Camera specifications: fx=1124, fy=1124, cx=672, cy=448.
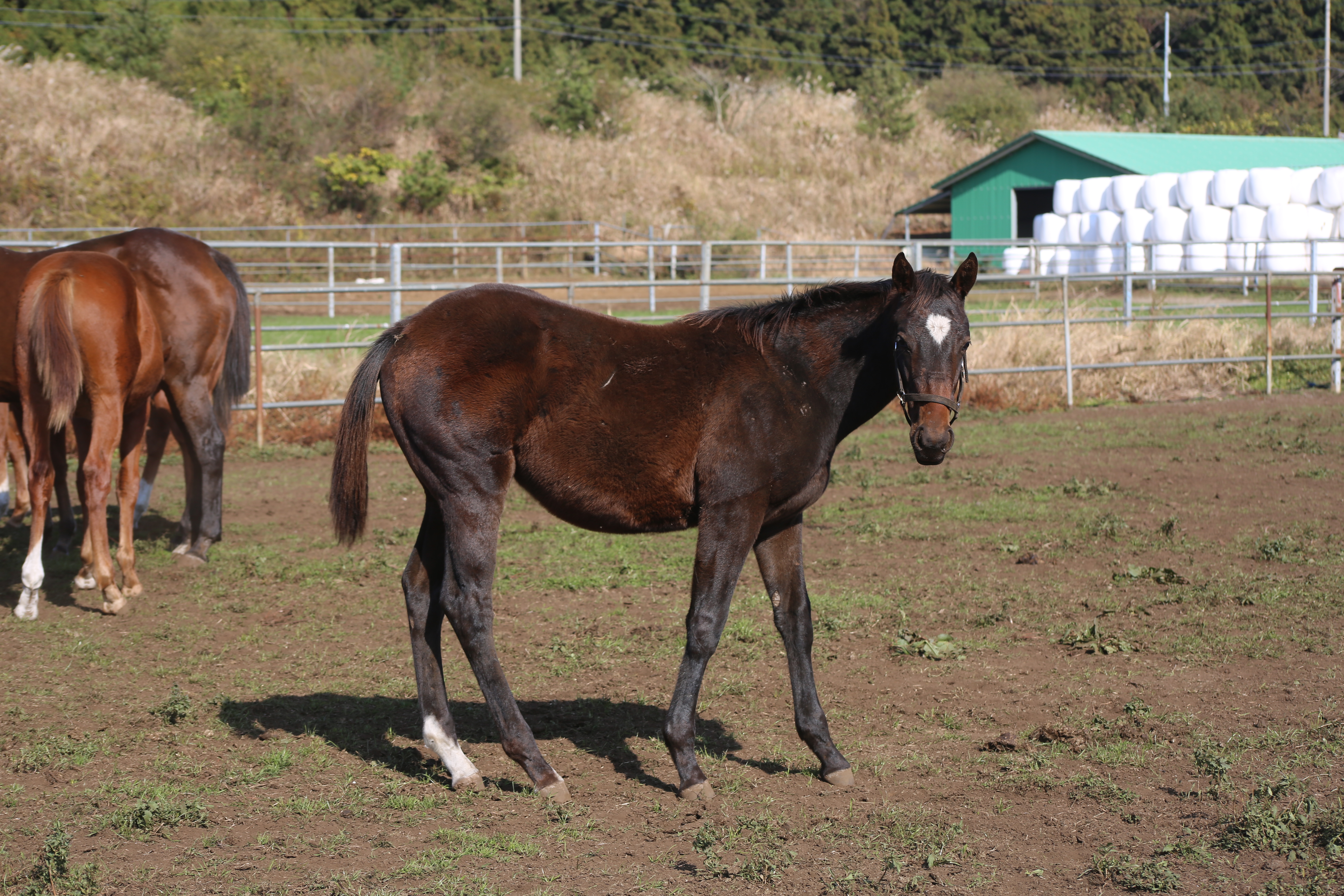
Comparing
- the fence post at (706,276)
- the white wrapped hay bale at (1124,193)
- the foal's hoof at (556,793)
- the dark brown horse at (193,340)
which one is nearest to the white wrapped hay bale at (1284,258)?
the white wrapped hay bale at (1124,193)

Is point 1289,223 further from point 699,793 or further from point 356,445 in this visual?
point 356,445

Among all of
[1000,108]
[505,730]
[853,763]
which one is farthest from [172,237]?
[1000,108]

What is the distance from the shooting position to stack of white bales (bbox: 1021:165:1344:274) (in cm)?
2516

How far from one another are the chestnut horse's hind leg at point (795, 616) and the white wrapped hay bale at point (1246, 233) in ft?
80.5

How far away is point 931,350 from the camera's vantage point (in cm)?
377

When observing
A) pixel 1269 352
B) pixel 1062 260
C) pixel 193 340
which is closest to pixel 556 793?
pixel 193 340

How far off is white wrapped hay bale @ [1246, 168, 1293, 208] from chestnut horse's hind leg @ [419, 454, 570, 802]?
26.3m

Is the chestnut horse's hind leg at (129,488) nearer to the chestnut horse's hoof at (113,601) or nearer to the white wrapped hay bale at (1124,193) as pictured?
the chestnut horse's hoof at (113,601)

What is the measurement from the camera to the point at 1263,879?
3240mm

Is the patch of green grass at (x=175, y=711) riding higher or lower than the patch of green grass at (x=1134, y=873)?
higher

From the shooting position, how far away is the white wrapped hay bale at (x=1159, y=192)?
2702 cm

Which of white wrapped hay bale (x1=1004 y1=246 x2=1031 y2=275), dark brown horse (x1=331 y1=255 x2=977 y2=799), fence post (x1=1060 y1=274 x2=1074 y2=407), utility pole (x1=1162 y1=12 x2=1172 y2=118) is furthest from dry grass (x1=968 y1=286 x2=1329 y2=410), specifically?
utility pole (x1=1162 y1=12 x2=1172 y2=118)

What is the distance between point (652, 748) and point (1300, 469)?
757cm

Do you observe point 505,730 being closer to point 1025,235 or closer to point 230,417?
point 230,417
